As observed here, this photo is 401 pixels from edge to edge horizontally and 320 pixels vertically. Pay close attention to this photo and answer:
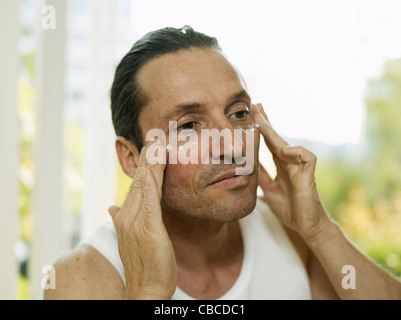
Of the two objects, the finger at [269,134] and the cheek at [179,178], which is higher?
the finger at [269,134]

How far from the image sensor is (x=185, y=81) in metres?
1.10

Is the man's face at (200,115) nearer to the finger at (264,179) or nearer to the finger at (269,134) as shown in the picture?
the finger at (269,134)

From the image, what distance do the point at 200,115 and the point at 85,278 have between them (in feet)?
1.70

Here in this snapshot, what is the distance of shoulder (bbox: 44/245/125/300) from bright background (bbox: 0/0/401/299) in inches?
17.2

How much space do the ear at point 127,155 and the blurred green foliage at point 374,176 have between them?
2.43 meters

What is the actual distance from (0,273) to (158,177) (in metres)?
0.79

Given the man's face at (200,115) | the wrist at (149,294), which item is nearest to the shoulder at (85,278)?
the wrist at (149,294)

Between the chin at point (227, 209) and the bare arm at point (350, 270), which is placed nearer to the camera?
the chin at point (227, 209)

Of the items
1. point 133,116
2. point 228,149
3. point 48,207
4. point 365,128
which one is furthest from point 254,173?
point 365,128

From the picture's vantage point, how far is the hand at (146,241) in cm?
97

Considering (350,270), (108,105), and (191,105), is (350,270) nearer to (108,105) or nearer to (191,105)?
(191,105)

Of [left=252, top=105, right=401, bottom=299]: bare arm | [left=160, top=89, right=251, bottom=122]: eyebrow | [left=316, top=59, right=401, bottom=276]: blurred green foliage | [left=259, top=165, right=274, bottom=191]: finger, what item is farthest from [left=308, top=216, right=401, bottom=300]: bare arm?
[left=316, top=59, right=401, bottom=276]: blurred green foliage

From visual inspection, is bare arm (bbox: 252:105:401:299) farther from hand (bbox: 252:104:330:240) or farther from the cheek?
the cheek

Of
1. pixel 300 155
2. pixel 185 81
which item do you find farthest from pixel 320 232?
pixel 185 81
